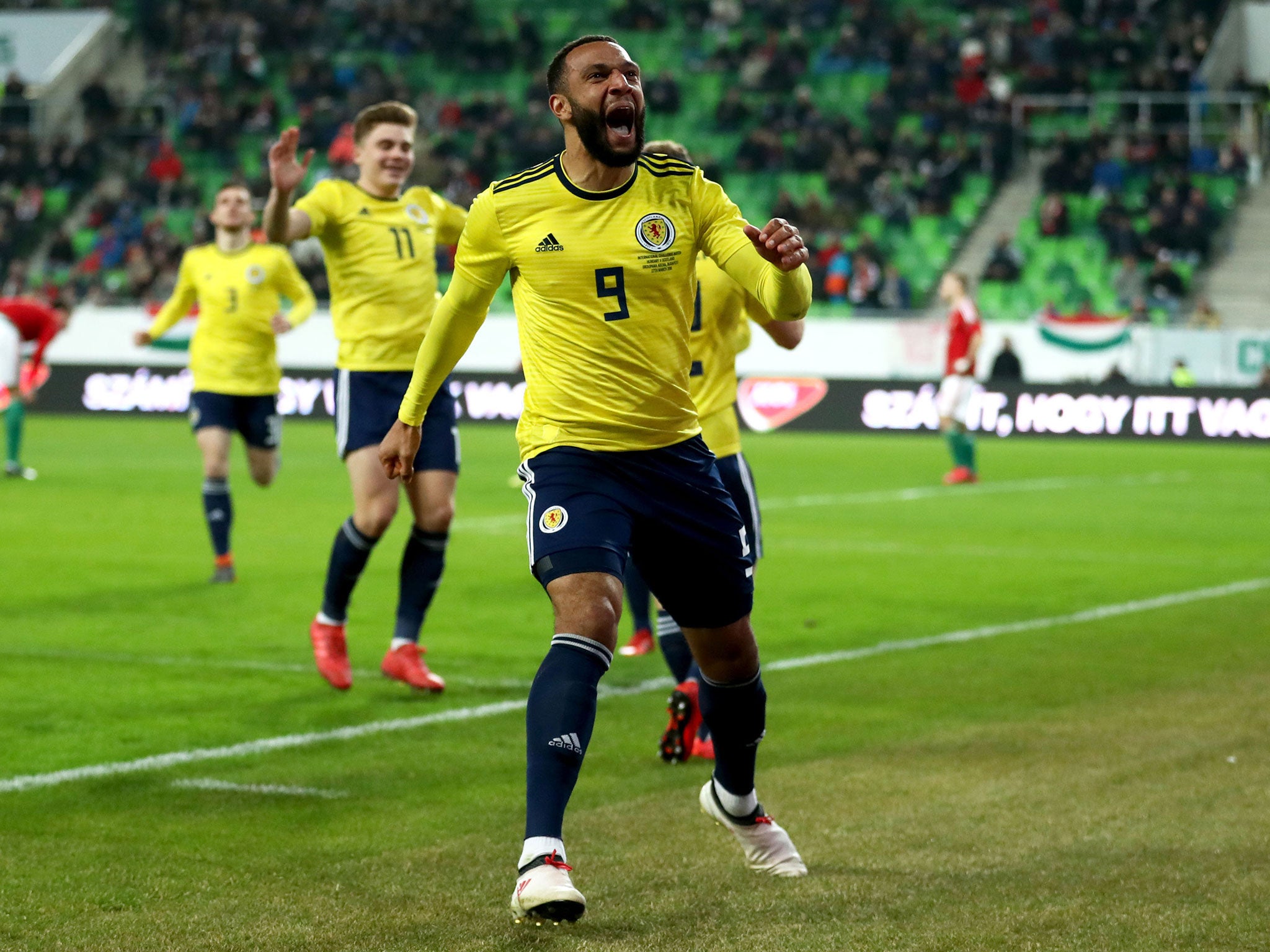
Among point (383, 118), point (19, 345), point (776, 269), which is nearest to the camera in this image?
point (776, 269)

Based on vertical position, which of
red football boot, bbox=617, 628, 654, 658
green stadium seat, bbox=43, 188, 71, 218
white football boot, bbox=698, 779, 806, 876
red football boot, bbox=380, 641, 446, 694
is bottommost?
red football boot, bbox=617, 628, 654, 658

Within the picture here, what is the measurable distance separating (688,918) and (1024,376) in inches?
974

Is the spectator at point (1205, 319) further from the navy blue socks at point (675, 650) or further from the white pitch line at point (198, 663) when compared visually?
the navy blue socks at point (675, 650)

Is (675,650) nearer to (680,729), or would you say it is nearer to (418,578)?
(680,729)

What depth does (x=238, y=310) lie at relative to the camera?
11.7 meters

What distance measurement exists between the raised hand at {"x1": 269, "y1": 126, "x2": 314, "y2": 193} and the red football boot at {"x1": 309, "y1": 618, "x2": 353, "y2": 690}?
1914mm

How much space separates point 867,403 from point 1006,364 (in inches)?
103

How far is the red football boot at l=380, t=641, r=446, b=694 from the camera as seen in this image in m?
7.64

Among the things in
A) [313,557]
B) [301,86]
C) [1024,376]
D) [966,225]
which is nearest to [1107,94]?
[966,225]

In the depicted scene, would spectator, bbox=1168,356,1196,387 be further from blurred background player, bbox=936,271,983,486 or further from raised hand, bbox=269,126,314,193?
raised hand, bbox=269,126,314,193

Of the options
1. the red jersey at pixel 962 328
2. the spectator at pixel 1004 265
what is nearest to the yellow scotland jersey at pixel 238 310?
the red jersey at pixel 962 328

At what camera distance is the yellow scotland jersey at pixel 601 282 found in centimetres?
464

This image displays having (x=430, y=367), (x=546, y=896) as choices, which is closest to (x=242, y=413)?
(x=430, y=367)

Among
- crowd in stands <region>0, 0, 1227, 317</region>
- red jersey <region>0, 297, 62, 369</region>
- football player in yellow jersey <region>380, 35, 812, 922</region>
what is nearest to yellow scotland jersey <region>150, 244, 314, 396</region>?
red jersey <region>0, 297, 62, 369</region>
